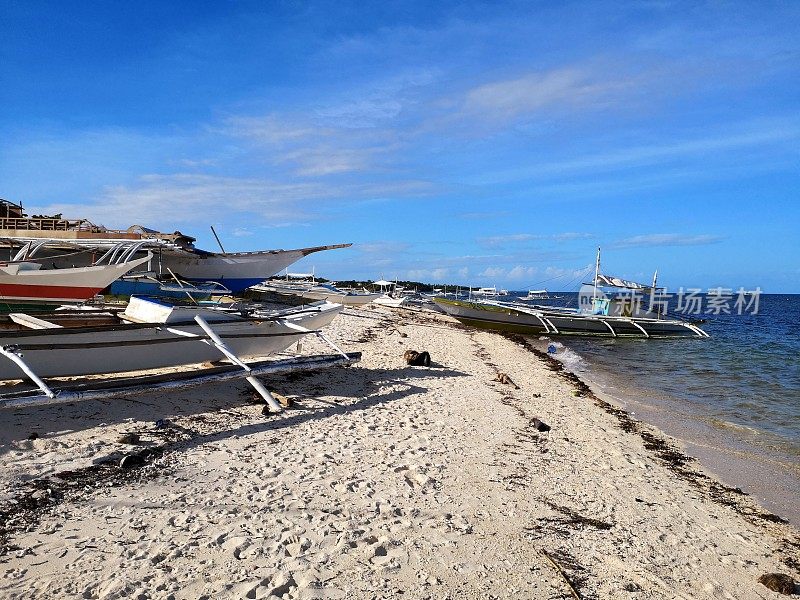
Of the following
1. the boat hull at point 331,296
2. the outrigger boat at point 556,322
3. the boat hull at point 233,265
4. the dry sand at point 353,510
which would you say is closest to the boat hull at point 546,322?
the outrigger boat at point 556,322

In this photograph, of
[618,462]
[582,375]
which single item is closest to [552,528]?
[618,462]

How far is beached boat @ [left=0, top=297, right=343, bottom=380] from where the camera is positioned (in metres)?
8.31

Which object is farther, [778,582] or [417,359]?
[417,359]

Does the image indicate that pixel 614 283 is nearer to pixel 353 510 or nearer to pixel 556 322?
pixel 556 322

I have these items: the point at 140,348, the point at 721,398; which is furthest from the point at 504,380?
the point at 140,348

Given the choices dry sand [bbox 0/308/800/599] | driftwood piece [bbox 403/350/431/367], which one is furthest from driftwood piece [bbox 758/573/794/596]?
driftwood piece [bbox 403/350/431/367]

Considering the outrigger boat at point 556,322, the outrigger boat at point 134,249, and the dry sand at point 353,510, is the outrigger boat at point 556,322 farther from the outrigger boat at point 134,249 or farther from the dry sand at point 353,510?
the dry sand at point 353,510

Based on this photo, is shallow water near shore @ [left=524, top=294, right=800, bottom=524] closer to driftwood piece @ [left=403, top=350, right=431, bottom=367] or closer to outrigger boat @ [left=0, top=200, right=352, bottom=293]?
driftwood piece @ [left=403, top=350, right=431, bottom=367]

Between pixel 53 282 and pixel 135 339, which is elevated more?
pixel 53 282

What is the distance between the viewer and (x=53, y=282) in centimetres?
1392

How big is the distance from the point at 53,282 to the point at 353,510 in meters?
12.2

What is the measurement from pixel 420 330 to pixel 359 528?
21.5 m

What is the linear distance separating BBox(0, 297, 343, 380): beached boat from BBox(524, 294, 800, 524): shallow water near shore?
852cm

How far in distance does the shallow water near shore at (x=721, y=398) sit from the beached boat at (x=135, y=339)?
8516 millimetres
